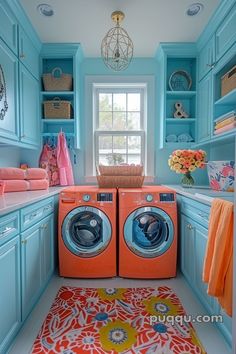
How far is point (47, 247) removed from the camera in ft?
6.56

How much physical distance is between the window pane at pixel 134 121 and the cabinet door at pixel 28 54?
1.25 m

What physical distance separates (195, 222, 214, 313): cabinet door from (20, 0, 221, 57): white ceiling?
1941 millimetres

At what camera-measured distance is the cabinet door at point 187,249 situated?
1.89 metres

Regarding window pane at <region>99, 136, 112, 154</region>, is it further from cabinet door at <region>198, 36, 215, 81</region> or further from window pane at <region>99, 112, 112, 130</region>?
cabinet door at <region>198, 36, 215, 81</region>

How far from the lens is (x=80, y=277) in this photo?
218cm

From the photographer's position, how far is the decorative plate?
2754 millimetres

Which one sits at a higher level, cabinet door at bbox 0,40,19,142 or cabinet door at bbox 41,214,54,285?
cabinet door at bbox 0,40,19,142

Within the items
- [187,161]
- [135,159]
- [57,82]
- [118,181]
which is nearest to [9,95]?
[57,82]

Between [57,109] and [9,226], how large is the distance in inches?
69.8

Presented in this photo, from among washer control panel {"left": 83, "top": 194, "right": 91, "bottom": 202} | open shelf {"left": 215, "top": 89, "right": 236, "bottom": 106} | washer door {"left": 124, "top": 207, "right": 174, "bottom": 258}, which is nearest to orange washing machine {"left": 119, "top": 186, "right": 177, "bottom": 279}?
washer door {"left": 124, "top": 207, "right": 174, "bottom": 258}

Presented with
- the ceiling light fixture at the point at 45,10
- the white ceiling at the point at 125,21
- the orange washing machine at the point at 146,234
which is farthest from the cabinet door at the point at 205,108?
the ceiling light fixture at the point at 45,10

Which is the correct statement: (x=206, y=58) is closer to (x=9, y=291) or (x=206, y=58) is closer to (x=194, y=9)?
(x=194, y=9)

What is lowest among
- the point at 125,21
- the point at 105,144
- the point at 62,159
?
the point at 62,159

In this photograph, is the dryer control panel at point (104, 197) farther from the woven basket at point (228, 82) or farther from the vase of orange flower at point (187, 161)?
the woven basket at point (228, 82)
